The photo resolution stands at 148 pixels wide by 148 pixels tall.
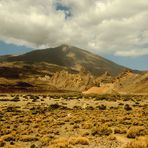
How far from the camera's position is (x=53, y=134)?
2584 centimetres

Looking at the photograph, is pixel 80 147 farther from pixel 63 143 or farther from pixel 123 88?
pixel 123 88

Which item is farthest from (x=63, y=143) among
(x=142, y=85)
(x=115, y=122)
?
(x=142, y=85)

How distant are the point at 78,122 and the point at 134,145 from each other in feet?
50.4

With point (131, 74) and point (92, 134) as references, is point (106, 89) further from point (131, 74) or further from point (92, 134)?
point (92, 134)

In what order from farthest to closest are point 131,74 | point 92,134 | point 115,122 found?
point 131,74
point 115,122
point 92,134

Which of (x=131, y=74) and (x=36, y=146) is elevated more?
(x=131, y=74)

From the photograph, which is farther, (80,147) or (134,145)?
(80,147)

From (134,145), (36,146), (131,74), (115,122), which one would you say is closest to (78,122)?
(115,122)

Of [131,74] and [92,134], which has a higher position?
[131,74]

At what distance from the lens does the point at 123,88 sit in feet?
547

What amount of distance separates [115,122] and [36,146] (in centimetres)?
1182

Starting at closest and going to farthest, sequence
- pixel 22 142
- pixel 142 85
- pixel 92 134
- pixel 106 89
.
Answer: pixel 22 142
pixel 92 134
pixel 142 85
pixel 106 89

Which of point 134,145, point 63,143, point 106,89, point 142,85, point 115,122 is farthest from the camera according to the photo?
point 106,89

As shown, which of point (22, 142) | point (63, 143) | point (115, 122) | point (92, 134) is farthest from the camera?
point (115, 122)
